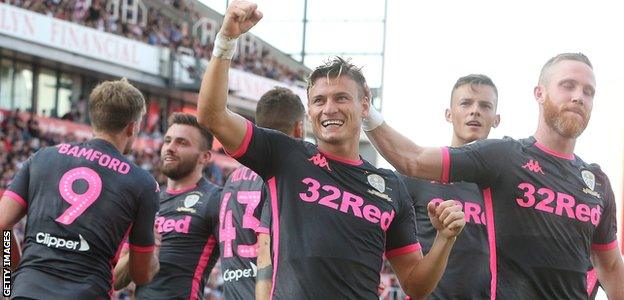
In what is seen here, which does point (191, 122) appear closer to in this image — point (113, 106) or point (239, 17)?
point (113, 106)

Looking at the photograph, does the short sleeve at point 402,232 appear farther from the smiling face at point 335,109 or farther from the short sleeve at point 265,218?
the short sleeve at point 265,218

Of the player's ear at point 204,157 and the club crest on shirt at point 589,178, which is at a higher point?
the club crest on shirt at point 589,178

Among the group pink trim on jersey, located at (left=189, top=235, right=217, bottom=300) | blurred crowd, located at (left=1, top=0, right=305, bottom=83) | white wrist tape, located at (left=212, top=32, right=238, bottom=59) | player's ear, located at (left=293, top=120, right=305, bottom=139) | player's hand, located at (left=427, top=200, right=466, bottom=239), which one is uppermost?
blurred crowd, located at (left=1, top=0, right=305, bottom=83)

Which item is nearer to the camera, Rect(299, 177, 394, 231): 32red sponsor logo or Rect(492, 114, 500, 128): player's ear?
Rect(299, 177, 394, 231): 32red sponsor logo

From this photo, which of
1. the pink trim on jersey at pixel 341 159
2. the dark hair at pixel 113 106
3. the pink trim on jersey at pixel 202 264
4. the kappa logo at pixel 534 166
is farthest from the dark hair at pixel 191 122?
the kappa logo at pixel 534 166

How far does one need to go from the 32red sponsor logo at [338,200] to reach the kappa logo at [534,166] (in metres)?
0.84

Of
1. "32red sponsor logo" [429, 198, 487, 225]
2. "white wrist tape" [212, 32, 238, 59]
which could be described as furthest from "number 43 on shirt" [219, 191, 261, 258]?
"white wrist tape" [212, 32, 238, 59]

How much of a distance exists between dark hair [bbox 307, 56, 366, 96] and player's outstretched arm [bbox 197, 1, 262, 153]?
0.56 metres

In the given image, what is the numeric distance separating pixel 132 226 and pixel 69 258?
452mm

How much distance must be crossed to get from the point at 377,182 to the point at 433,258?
1.50 ft

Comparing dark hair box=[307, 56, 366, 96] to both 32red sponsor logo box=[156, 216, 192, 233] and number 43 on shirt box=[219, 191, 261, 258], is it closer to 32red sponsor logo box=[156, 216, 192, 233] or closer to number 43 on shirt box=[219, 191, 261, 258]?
number 43 on shirt box=[219, 191, 261, 258]

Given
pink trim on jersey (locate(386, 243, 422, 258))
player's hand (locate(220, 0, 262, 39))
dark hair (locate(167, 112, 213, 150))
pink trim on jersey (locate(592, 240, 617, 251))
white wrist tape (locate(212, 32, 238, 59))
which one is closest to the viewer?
player's hand (locate(220, 0, 262, 39))

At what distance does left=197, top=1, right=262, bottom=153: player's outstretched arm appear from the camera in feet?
12.4

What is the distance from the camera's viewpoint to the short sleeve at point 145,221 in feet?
17.0
